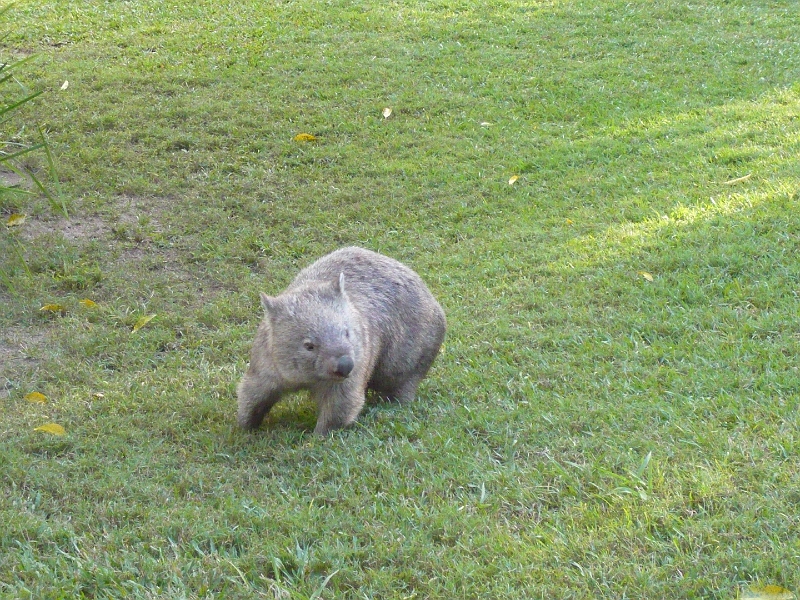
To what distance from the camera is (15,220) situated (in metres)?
7.89

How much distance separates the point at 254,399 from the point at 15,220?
3.92m

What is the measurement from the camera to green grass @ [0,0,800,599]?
3.83 meters

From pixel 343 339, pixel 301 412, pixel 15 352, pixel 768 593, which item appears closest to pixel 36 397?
pixel 15 352

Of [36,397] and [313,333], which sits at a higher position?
[313,333]

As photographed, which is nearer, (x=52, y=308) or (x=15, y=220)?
(x=52, y=308)

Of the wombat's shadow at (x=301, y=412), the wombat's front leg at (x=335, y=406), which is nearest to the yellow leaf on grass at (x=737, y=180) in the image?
the wombat's shadow at (x=301, y=412)

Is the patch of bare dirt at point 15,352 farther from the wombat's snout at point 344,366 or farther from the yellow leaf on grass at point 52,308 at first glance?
the wombat's snout at point 344,366

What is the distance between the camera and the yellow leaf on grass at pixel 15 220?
786cm

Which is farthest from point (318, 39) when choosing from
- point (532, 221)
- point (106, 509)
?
point (106, 509)

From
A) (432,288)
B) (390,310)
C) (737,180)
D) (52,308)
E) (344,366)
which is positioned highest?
(344,366)

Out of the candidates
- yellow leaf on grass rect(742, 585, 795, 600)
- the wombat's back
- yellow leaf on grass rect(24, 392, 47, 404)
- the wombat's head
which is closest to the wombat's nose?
the wombat's head

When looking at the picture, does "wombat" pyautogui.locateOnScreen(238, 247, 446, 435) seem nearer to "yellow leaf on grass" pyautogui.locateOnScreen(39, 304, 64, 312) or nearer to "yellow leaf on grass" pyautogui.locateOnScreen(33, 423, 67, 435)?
"yellow leaf on grass" pyautogui.locateOnScreen(33, 423, 67, 435)

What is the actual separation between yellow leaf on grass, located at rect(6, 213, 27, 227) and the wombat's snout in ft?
14.4

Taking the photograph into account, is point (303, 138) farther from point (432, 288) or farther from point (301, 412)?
point (301, 412)
